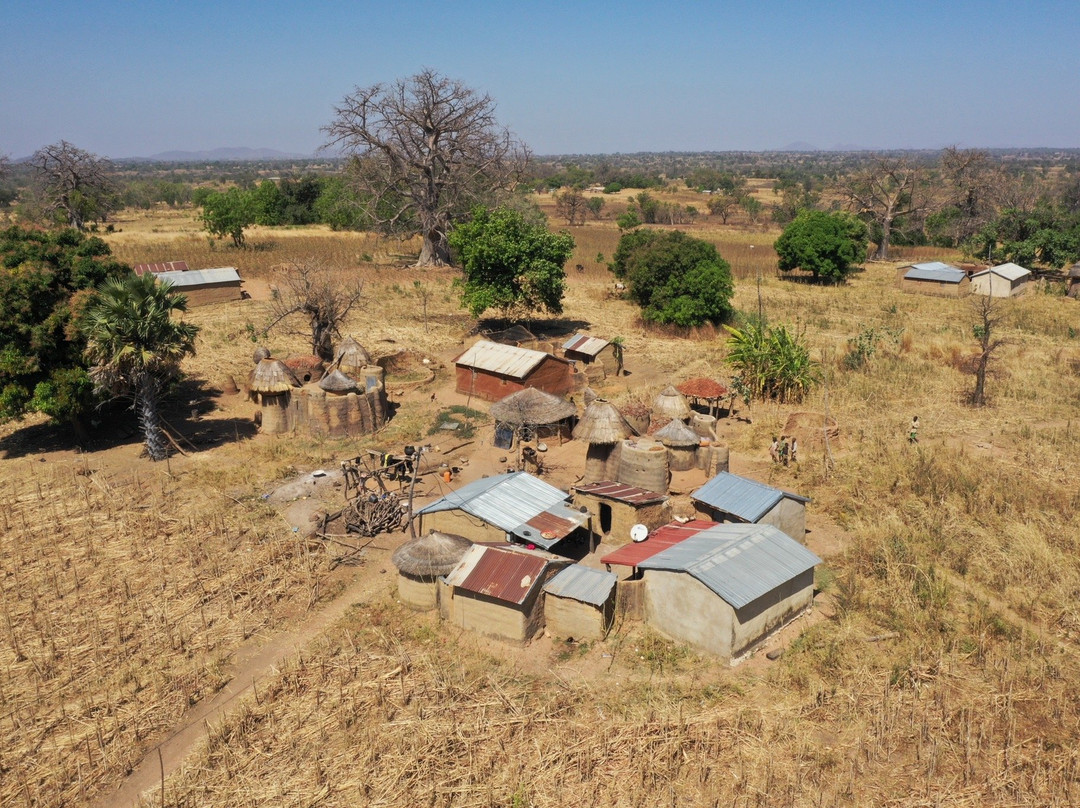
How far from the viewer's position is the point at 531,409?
2341cm

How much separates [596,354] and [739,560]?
1637 centimetres

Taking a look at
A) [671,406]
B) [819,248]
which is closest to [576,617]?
[671,406]

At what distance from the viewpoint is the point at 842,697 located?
1259cm

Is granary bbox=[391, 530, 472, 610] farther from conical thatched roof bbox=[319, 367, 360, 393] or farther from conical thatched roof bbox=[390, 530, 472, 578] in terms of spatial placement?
conical thatched roof bbox=[319, 367, 360, 393]

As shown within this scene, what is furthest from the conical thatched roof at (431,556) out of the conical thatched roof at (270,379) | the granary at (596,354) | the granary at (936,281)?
the granary at (936,281)

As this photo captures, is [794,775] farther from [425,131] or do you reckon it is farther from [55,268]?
[425,131]

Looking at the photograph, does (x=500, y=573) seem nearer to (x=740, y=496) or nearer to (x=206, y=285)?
(x=740, y=496)

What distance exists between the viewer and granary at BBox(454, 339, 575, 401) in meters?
27.0

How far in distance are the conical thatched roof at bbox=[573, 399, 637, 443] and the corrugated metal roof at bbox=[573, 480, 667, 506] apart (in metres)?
1.62

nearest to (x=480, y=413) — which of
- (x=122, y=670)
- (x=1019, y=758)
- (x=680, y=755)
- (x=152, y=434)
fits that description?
(x=152, y=434)

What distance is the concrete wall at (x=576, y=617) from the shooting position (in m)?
14.2

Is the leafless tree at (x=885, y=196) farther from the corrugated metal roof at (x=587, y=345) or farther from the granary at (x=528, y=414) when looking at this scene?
the granary at (x=528, y=414)

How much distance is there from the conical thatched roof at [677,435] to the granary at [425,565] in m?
7.42

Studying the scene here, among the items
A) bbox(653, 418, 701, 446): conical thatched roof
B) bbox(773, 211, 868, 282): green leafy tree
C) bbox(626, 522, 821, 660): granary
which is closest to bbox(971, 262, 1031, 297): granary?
bbox(773, 211, 868, 282): green leafy tree
